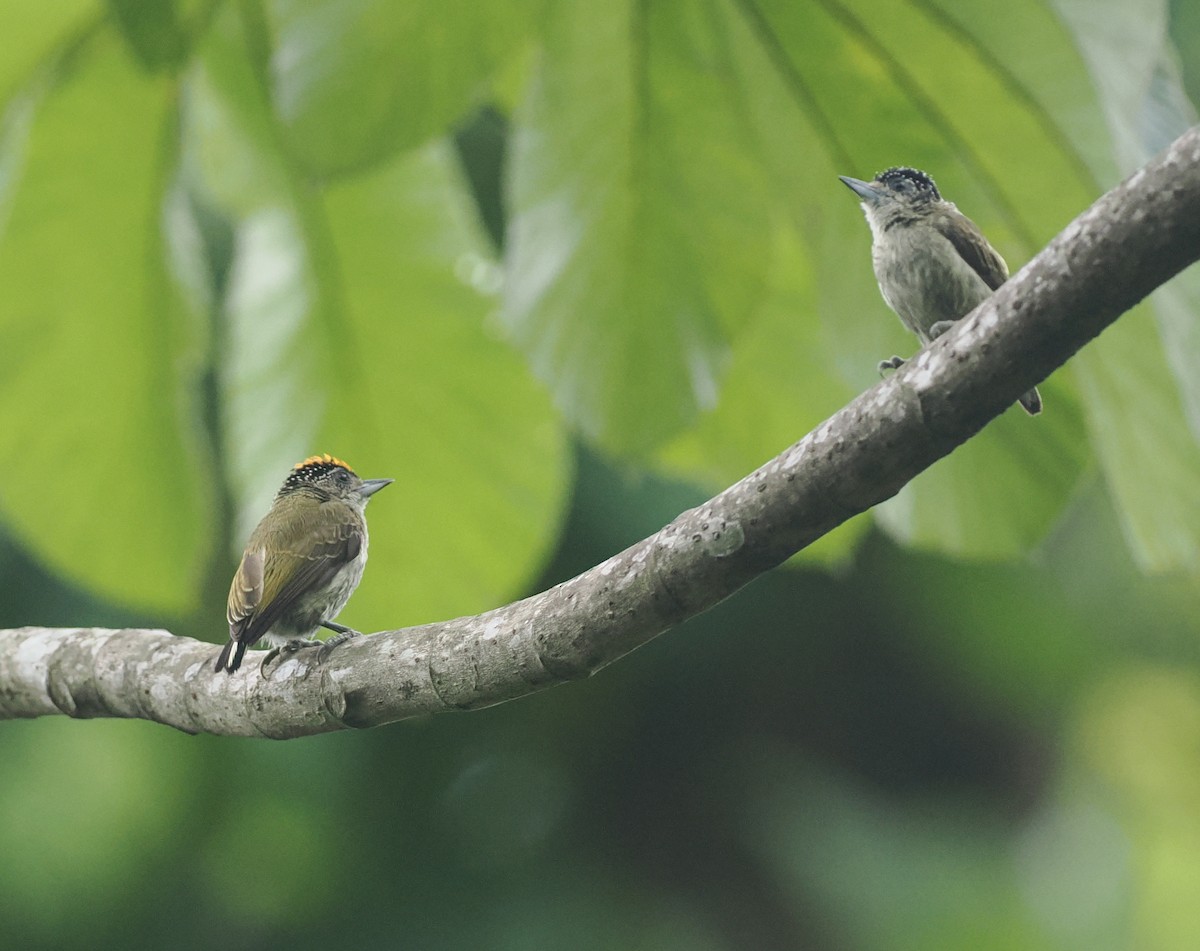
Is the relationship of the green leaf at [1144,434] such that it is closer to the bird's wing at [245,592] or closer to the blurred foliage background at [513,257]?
the blurred foliage background at [513,257]

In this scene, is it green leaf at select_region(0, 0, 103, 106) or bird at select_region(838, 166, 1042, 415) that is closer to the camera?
bird at select_region(838, 166, 1042, 415)

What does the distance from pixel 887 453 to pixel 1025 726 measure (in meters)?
5.47

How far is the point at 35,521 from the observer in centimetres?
A: 184

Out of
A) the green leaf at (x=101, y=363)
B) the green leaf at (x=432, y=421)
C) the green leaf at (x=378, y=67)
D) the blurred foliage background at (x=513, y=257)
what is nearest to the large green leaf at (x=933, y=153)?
the blurred foliage background at (x=513, y=257)

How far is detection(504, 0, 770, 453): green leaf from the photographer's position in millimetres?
1480

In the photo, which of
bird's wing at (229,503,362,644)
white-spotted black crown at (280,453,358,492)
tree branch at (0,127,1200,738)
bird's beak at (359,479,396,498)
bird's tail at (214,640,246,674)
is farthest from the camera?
white-spotted black crown at (280,453,358,492)

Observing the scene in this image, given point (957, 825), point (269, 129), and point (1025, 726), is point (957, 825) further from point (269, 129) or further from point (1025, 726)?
point (269, 129)

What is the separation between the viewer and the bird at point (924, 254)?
1397 millimetres

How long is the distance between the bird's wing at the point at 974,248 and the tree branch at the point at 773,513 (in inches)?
17.7

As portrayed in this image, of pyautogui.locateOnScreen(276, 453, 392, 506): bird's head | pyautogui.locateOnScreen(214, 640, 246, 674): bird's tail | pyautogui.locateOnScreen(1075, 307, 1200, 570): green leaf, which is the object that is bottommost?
pyautogui.locateOnScreen(214, 640, 246, 674): bird's tail

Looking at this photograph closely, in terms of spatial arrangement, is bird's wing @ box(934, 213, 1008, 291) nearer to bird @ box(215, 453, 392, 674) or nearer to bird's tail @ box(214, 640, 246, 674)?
bird @ box(215, 453, 392, 674)

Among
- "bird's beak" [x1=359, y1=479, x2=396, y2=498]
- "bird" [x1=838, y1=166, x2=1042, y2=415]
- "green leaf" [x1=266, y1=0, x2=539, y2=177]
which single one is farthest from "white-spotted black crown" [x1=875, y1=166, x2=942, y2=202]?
"bird's beak" [x1=359, y1=479, x2=396, y2=498]

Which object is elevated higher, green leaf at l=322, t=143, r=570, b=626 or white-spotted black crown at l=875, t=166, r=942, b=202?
white-spotted black crown at l=875, t=166, r=942, b=202

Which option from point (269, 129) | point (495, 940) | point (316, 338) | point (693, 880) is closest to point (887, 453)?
point (316, 338)
